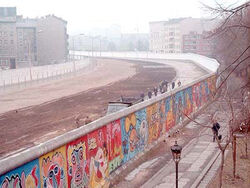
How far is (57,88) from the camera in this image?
→ 6594 cm

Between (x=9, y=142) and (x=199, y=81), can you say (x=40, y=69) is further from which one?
(x=9, y=142)

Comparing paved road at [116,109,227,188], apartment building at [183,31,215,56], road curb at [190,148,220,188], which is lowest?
paved road at [116,109,227,188]

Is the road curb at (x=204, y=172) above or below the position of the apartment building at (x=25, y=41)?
below

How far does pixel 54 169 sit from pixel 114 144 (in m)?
5.81

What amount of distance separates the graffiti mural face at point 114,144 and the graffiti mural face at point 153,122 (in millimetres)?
5049

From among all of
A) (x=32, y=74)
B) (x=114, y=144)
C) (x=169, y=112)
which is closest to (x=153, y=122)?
(x=169, y=112)

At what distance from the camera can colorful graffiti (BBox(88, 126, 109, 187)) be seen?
718 inches

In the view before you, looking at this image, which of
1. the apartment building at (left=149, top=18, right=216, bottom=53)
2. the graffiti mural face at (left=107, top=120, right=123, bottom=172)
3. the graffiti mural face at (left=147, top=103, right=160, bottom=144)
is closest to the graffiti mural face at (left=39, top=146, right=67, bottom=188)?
the graffiti mural face at (left=107, top=120, right=123, bottom=172)

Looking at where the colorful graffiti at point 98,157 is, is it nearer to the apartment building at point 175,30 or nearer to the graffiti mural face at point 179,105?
the graffiti mural face at point 179,105

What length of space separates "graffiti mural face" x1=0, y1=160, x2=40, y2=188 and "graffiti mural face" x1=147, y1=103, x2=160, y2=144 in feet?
41.8

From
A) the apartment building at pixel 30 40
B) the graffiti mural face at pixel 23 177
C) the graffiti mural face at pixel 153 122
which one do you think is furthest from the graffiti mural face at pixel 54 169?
the apartment building at pixel 30 40

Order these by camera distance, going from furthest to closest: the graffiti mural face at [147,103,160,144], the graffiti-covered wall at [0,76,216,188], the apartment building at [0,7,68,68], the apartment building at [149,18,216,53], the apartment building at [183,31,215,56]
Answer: the apartment building at [149,18,216,53], the apartment building at [183,31,215,56], the apartment building at [0,7,68,68], the graffiti mural face at [147,103,160,144], the graffiti-covered wall at [0,76,216,188]

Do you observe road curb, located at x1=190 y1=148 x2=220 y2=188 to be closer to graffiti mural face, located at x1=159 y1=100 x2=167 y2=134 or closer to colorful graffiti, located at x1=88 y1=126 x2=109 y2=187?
colorful graffiti, located at x1=88 y1=126 x2=109 y2=187

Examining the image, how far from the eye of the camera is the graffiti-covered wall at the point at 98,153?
14.3 metres
